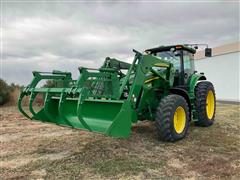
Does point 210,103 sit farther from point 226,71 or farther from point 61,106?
point 226,71

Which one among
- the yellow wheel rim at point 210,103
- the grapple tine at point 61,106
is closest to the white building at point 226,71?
the yellow wheel rim at point 210,103

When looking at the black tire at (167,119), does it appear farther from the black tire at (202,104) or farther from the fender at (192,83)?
the black tire at (202,104)

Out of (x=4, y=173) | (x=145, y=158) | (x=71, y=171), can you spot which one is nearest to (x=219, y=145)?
(x=145, y=158)

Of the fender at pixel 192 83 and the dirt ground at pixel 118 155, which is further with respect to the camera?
the fender at pixel 192 83

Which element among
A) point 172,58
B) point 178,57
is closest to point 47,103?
point 172,58

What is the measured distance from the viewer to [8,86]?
16.9 m

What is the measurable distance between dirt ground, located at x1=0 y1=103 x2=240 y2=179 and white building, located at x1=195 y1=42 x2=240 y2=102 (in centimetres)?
1565

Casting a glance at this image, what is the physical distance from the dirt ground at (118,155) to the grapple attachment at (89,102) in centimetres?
56

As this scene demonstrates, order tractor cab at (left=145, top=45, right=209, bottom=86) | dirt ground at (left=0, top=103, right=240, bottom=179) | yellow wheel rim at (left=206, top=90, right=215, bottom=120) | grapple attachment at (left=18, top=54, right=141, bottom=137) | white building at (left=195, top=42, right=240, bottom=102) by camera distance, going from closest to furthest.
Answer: dirt ground at (left=0, top=103, right=240, bottom=179)
grapple attachment at (left=18, top=54, right=141, bottom=137)
tractor cab at (left=145, top=45, right=209, bottom=86)
yellow wheel rim at (left=206, top=90, right=215, bottom=120)
white building at (left=195, top=42, right=240, bottom=102)

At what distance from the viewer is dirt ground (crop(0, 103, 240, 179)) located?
4773mm

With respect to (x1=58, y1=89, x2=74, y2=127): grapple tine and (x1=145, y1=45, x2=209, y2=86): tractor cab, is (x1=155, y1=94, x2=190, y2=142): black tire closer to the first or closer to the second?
(x1=145, y1=45, x2=209, y2=86): tractor cab

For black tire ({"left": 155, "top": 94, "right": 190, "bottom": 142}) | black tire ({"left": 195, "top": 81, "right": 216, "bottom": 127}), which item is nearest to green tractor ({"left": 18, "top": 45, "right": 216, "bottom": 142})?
Answer: black tire ({"left": 155, "top": 94, "right": 190, "bottom": 142})

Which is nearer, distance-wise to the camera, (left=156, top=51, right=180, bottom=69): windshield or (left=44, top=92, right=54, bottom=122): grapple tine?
(left=44, top=92, right=54, bottom=122): grapple tine

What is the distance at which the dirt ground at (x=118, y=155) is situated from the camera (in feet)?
15.7
